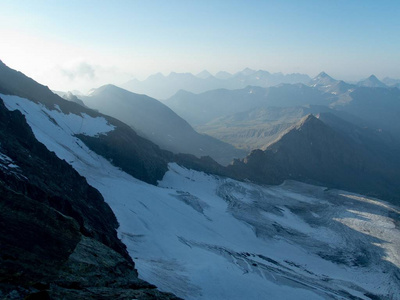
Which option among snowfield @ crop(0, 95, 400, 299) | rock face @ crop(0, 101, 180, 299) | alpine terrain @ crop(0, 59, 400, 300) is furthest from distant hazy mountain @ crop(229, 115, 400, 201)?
rock face @ crop(0, 101, 180, 299)

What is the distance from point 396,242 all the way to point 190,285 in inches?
2426

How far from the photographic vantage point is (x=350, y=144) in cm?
18588

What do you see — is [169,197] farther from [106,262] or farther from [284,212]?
[106,262]

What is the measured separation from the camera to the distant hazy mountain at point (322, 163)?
136625 mm

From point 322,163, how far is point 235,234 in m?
118

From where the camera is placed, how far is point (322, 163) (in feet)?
551

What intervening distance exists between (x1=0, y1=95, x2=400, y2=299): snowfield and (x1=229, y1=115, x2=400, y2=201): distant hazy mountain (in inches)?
1231

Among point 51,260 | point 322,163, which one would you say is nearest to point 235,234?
point 51,260

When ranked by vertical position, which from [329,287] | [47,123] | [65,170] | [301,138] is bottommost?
[329,287]

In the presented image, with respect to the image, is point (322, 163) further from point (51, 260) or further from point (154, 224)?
point (51, 260)

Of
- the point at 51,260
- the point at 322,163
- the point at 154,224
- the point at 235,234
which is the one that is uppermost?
the point at 322,163

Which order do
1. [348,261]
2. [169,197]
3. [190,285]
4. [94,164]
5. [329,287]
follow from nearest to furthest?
[190,285], [329,287], [348,261], [169,197], [94,164]

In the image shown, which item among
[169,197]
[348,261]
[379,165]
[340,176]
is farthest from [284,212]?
[379,165]

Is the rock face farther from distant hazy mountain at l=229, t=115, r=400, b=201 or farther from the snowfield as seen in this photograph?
distant hazy mountain at l=229, t=115, r=400, b=201
